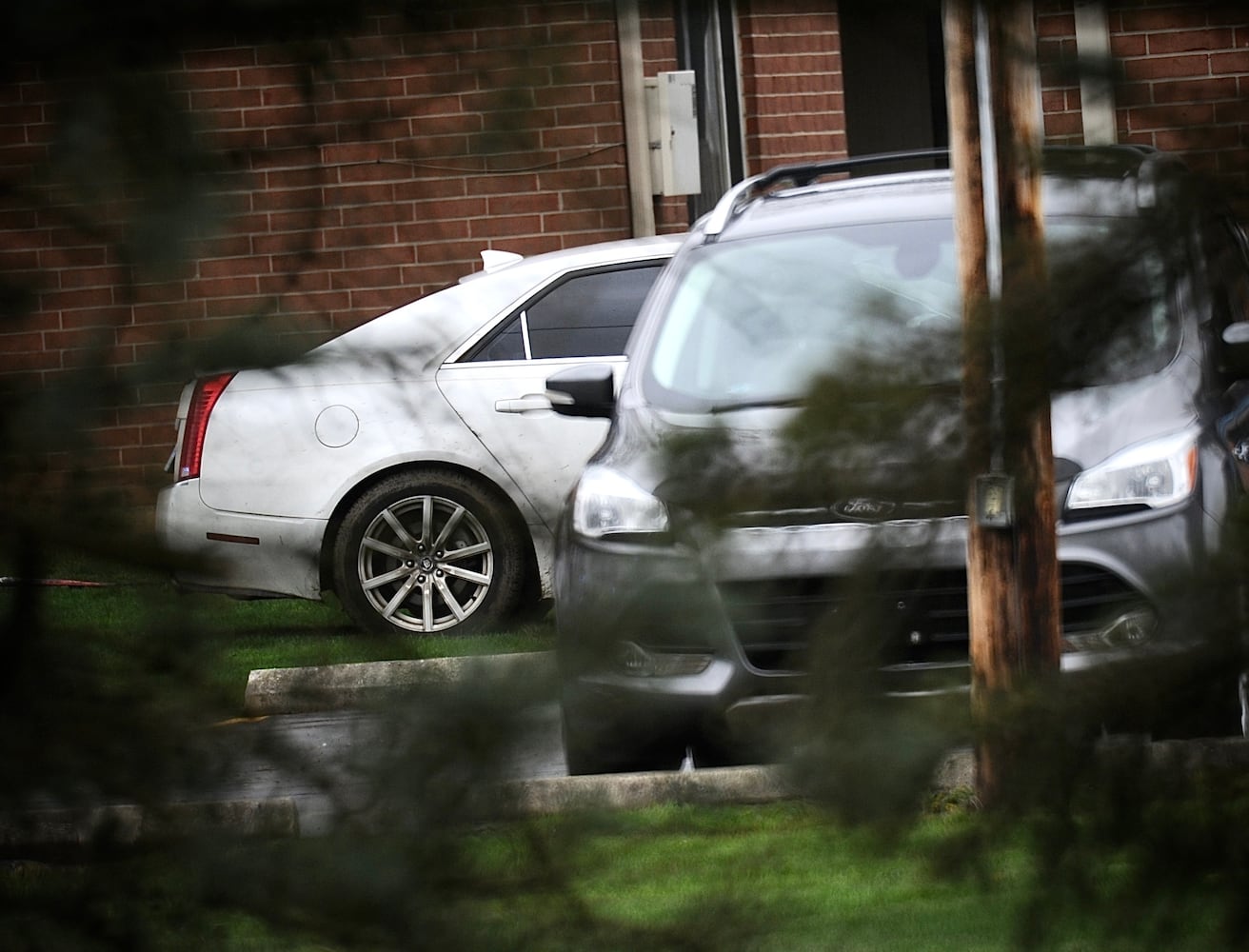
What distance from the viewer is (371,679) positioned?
3.79 ft

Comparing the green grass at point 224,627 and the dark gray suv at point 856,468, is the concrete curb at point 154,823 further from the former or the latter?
the dark gray suv at point 856,468

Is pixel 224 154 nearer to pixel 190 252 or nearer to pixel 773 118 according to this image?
pixel 190 252

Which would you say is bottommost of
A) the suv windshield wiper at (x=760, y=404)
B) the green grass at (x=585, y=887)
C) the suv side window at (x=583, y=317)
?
the green grass at (x=585, y=887)

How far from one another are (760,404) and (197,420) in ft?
1.29

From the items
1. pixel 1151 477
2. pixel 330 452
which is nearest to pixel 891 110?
pixel 1151 477

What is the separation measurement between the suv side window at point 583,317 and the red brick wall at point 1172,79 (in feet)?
16.0

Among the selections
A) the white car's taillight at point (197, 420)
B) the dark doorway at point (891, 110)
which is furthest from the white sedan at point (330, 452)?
the dark doorway at point (891, 110)

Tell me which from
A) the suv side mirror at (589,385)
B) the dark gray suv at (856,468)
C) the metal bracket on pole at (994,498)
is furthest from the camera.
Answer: the suv side mirror at (589,385)

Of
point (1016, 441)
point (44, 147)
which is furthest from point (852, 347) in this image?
point (44, 147)

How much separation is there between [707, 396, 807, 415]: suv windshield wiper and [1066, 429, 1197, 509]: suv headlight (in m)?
0.35

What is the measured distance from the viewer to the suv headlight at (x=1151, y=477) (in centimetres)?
173

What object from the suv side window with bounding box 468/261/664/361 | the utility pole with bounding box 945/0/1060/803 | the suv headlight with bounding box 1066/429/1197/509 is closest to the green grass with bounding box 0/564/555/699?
the utility pole with bounding box 945/0/1060/803

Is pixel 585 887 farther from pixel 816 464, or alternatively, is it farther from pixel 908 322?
pixel 908 322

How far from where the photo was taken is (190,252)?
1.00m
